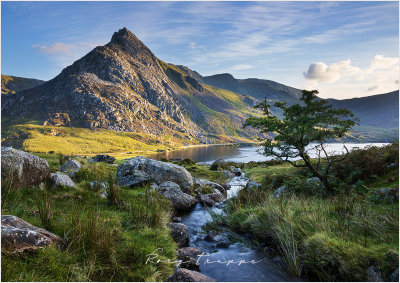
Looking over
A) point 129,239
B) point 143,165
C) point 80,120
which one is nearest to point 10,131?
point 80,120

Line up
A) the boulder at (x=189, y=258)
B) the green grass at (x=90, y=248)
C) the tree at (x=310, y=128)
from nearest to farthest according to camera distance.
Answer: the green grass at (x=90, y=248)
the boulder at (x=189, y=258)
the tree at (x=310, y=128)

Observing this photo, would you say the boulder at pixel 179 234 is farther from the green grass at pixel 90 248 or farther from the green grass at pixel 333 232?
the green grass at pixel 333 232

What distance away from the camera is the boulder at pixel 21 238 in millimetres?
4352

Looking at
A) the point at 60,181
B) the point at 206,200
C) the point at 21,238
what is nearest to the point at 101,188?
the point at 60,181

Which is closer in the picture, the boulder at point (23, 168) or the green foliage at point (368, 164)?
the boulder at point (23, 168)

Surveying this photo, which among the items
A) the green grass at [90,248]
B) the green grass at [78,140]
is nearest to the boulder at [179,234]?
the green grass at [90,248]

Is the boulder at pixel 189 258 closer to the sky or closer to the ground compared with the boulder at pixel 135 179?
closer to the ground

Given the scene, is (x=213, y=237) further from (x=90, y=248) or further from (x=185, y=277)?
(x=90, y=248)

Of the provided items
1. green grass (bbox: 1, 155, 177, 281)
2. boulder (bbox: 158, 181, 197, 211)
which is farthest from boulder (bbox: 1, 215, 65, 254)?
boulder (bbox: 158, 181, 197, 211)

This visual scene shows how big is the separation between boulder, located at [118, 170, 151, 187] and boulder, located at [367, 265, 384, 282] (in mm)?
12287

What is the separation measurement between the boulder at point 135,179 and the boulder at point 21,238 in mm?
9454

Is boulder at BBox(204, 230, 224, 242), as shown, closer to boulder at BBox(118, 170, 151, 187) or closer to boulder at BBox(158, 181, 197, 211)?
boulder at BBox(158, 181, 197, 211)

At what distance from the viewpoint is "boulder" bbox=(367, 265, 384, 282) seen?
5.14 meters

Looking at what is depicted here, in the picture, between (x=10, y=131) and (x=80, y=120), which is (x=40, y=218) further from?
(x=80, y=120)
